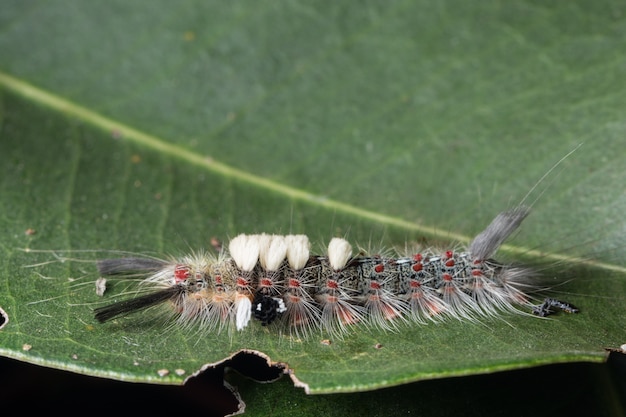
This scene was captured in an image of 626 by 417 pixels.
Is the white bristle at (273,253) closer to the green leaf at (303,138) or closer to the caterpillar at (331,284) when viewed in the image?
the caterpillar at (331,284)

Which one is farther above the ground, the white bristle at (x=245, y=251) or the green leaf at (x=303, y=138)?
the green leaf at (x=303, y=138)

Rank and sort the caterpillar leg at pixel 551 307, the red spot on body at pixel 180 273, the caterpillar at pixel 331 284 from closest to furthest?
the caterpillar leg at pixel 551 307 → the caterpillar at pixel 331 284 → the red spot on body at pixel 180 273

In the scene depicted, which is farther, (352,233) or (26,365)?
(352,233)

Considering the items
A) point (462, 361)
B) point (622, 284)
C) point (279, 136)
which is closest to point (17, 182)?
point (279, 136)

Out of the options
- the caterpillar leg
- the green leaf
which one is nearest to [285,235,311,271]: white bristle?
the green leaf

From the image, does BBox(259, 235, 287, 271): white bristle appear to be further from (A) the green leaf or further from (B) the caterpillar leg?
(B) the caterpillar leg

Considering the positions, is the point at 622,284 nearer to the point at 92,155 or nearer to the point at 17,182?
the point at 92,155

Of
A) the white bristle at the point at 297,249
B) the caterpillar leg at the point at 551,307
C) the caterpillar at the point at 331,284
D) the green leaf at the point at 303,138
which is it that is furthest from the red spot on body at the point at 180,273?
the caterpillar leg at the point at 551,307
